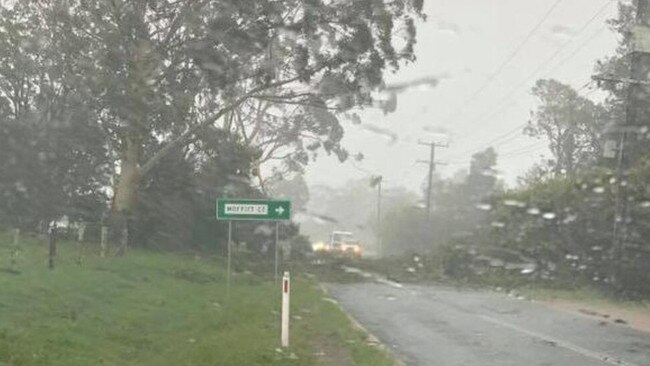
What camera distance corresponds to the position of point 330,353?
36.0 feet

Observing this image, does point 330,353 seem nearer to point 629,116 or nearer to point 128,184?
point 629,116

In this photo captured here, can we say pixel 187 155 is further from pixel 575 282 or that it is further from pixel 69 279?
pixel 69 279

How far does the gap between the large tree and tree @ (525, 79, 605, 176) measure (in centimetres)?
1654

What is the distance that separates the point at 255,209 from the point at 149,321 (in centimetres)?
313

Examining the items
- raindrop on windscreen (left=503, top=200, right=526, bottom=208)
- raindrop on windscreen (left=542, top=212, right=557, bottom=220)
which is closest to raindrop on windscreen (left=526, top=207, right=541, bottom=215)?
Result: raindrop on windscreen (left=542, top=212, right=557, bottom=220)

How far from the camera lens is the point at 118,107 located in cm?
2903

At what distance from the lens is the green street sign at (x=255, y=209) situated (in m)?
15.9

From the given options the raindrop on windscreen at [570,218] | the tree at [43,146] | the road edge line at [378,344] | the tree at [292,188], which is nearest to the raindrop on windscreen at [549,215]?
the raindrop on windscreen at [570,218]

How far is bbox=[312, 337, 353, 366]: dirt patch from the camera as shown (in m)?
10.2

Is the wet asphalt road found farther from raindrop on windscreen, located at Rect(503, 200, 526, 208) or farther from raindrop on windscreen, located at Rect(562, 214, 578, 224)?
raindrop on windscreen, located at Rect(503, 200, 526, 208)

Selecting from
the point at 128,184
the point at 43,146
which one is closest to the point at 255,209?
the point at 128,184

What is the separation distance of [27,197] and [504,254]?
19131 mm

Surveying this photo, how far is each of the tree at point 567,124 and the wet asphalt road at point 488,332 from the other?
A: 22895mm

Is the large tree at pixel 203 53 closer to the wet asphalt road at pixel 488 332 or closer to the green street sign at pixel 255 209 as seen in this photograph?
the wet asphalt road at pixel 488 332
